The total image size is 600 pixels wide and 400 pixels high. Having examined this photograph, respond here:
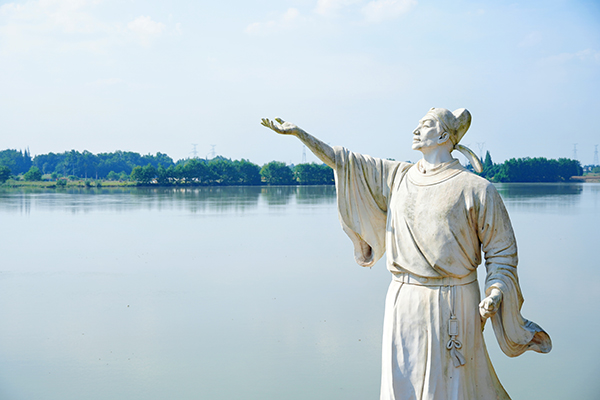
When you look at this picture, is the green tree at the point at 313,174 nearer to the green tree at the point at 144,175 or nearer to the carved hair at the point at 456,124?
the green tree at the point at 144,175

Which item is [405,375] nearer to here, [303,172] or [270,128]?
[270,128]

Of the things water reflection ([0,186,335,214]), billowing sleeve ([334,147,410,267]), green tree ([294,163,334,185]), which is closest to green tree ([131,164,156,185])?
green tree ([294,163,334,185])

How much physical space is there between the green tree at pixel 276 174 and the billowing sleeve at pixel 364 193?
2644 inches

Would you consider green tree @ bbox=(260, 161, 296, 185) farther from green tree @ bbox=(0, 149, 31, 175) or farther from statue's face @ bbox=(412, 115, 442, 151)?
statue's face @ bbox=(412, 115, 442, 151)

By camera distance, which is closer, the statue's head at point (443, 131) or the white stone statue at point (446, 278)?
the white stone statue at point (446, 278)

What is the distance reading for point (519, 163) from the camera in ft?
241

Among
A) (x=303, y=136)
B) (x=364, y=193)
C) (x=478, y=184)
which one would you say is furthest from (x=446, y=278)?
(x=303, y=136)

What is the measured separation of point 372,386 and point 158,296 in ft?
17.5

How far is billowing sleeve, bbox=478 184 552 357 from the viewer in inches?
123

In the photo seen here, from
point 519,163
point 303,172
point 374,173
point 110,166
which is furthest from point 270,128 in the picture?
point 110,166

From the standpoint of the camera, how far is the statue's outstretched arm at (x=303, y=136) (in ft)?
11.0

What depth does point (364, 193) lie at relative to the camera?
3582mm

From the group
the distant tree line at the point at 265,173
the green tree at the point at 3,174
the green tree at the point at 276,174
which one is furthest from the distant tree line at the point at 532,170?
the green tree at the point at 3,174

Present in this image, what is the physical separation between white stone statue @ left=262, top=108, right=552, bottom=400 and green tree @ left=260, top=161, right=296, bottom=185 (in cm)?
6750
